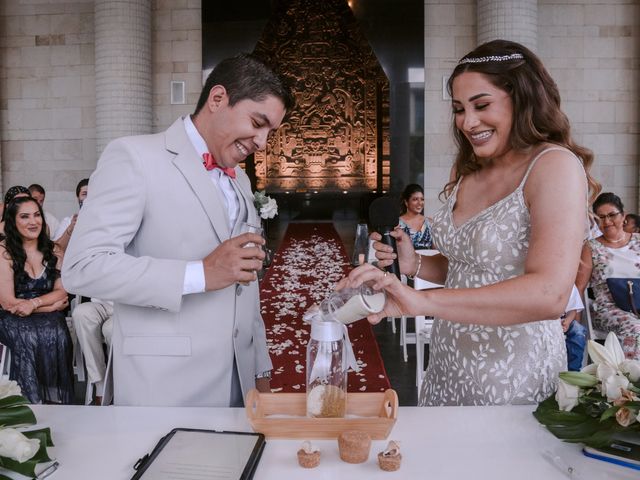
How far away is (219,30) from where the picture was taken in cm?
963

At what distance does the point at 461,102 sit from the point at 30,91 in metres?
9.79

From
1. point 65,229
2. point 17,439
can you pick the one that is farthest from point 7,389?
point 65,229

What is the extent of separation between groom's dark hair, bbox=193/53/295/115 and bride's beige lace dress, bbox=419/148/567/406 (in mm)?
763

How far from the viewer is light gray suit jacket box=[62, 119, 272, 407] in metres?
1.73

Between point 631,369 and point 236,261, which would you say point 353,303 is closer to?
point 236,261

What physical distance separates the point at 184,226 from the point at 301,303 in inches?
205

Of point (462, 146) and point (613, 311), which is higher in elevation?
point (462, 146)

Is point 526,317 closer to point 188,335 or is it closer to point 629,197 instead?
point 188,335

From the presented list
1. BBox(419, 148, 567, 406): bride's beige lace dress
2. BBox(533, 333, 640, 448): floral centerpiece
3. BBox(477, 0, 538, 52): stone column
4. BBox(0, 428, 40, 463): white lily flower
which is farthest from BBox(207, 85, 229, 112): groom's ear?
BBox(477, 0, 538, 52): stone column

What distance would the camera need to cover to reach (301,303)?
6.95 metres

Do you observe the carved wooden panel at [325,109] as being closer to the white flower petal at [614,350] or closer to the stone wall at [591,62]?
the stone wall at [591,62]

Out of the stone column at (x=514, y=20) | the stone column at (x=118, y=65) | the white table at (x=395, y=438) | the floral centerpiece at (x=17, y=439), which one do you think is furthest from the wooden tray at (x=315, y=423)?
the stone column at (x=514, y=20)

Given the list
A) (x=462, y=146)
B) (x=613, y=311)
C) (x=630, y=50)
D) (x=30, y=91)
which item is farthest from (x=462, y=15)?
(x=462, y=146)

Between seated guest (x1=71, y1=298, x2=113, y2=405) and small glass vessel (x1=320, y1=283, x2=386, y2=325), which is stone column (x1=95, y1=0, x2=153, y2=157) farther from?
small glass vessel (x1=320, y1=283, x2=386, y2=325)
